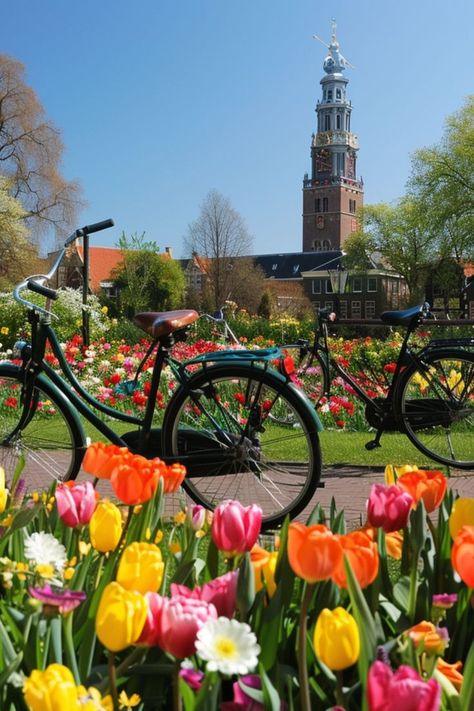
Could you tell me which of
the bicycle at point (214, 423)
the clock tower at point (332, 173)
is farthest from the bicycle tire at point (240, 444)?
the clock tower at point (332, 173)

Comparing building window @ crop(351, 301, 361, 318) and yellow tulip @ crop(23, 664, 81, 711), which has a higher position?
building window @ crop(351, 301, 361, 318)

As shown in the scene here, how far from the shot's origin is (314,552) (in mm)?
1102

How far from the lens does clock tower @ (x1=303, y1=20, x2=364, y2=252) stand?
411 ft

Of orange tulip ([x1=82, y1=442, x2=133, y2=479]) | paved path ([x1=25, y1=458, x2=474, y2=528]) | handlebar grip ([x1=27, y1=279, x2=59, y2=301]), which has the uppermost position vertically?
handlebar grip ([x1=27, y1=279, x2=59, y2=301])

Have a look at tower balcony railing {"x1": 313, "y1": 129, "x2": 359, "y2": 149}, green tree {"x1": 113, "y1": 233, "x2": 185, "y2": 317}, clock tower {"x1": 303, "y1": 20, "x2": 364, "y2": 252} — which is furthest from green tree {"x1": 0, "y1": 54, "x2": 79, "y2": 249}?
tower balcony railing {"x1": 313, "y1": 129, "x2": 359, "y2": 149}

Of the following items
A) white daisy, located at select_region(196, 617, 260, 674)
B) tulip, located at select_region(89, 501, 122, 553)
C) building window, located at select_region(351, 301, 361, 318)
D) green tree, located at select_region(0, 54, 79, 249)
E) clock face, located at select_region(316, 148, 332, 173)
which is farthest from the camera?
clock face, located at select_region(316, 148, 332, 173)

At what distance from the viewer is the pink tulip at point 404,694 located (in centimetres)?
80

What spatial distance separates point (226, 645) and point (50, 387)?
143 inches

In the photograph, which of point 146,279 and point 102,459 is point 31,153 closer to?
point 146,279

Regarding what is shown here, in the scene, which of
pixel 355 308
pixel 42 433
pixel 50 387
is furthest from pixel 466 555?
pixel 355 308

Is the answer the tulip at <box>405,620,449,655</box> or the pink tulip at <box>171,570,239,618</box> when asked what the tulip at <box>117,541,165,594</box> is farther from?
the tulip at <box>405,620,449,655</box>

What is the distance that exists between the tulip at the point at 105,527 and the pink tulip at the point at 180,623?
39 centimetres

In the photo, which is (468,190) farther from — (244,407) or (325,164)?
(325,164)

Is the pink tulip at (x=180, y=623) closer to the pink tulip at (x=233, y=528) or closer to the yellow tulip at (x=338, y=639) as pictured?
the yellow tulip at (x=338, y=639)
